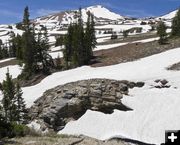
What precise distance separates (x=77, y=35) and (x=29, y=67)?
383 inches

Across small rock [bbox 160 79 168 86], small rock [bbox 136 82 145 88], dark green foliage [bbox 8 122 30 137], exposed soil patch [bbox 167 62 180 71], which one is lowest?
small rock [bbox 136 82 145 88]

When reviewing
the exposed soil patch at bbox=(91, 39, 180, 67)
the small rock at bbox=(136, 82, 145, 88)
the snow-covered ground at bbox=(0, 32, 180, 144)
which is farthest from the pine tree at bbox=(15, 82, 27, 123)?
the exposed soil patch at bbox=(91, 39, 180, 67)

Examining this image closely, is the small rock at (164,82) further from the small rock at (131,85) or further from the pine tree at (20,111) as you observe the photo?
the pine tree at (20,111)

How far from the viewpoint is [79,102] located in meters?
38.8

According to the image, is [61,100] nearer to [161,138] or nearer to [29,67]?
[161,138]

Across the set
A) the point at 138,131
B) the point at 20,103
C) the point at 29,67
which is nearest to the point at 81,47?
the point at 29,67

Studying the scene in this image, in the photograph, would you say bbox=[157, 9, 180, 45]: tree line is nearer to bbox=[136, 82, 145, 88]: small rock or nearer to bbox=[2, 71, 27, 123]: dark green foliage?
bbox=[136, 82, 145, 88]: small rock

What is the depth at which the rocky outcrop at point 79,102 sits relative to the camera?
38.4m

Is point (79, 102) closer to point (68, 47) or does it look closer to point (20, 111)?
point (20, 111)

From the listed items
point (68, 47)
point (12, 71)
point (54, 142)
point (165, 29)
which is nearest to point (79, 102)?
point (54, 142)

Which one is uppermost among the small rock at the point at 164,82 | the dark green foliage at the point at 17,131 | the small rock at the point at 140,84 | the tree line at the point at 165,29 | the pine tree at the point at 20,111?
the tree line at the point at 165,29

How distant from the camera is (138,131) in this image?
3138 centimetres

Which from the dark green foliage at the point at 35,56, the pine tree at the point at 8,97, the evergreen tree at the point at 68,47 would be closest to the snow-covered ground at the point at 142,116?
the pine tree at the point at 8,97

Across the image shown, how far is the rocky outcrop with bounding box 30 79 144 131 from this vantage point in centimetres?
3844
